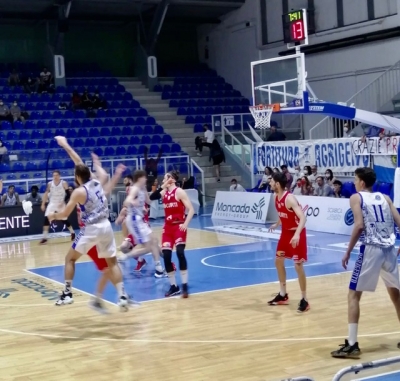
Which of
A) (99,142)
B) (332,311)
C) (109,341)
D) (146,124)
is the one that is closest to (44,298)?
(109,341)

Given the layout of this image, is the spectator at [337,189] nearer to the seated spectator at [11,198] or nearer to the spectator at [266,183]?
the spectator at [266,183]

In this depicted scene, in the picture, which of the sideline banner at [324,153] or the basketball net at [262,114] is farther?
the sideline banner at [324,153]

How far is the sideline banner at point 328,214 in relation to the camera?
52.0ft

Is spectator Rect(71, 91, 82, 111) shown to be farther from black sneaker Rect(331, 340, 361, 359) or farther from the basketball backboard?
black sneaker Rect(331, 340, 361, 359)

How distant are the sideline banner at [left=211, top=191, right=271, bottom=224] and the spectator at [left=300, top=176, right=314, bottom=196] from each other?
37.7 inches

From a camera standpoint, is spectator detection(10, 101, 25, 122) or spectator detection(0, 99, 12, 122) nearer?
spectator detection(0, 99, 12, 122)

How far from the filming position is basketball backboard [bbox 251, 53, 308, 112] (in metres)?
15.0

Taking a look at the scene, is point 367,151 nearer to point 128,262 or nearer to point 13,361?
point 128,262

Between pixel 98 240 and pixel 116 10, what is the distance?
2211 cm

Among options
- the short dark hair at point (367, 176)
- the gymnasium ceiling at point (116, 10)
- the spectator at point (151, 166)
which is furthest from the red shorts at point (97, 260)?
the gymnasium ceiling at point (116, 10)

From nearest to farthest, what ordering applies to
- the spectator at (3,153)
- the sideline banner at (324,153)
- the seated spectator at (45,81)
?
the sideline banner at (324,153) → the spectator at (3,153) → the seated spectator at (45,81)

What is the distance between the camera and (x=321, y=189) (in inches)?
703

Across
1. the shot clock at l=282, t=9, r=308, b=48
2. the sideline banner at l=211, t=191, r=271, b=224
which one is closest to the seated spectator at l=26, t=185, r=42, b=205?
the sideline banner at l=211, t=191, r=271, b=224

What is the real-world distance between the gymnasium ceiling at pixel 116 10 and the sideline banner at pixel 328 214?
1334cm
